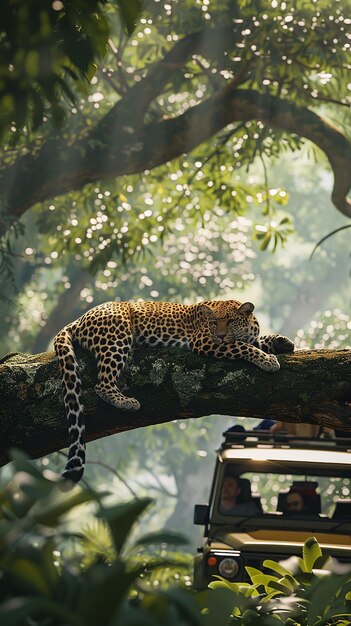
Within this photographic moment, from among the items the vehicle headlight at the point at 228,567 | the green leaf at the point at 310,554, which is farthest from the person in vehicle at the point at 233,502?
the green leaf at the point at 310,554

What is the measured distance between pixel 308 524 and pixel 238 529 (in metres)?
0.53

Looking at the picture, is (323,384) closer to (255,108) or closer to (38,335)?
(255,108)

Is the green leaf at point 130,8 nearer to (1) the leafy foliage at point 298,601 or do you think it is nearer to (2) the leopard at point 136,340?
(1) the leafy foliage at point 298,601

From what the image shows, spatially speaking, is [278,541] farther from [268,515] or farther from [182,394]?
[182,394]

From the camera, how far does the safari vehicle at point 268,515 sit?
304 inches

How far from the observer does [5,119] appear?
3.54 meters

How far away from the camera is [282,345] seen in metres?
6.32

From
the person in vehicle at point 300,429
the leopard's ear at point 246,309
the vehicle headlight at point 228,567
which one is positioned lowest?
the person in vehicle at point 300,429

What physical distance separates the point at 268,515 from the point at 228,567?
3.21 ft

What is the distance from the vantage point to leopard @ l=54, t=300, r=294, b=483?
591 cm

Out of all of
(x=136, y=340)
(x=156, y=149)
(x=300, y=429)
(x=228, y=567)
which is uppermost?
(x=136, y=340)

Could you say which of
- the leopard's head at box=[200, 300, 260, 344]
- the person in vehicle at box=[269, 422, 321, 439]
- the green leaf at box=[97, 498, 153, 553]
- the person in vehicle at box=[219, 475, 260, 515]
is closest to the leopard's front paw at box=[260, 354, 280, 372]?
the leopard's head at box=[200, 300, 260, 344]

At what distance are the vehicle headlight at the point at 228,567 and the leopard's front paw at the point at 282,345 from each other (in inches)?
76.1

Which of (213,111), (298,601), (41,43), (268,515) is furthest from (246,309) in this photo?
(213,111)
